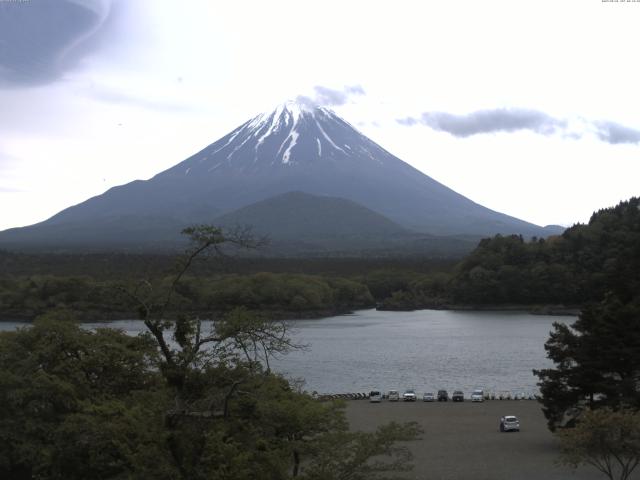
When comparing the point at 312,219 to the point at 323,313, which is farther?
the point at 312,219

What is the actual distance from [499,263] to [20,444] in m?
51.2

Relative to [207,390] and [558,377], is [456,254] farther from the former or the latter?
[207,390]

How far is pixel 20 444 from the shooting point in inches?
385

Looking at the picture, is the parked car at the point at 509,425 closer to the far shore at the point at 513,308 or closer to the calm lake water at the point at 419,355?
the calm lake water at the point at 419,355

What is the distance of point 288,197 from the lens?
397ft

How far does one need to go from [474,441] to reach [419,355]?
1505 cm

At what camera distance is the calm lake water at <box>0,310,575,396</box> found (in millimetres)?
23047

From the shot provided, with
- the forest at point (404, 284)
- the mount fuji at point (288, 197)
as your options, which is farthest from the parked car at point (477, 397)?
the mount fuji at point (288, 197)

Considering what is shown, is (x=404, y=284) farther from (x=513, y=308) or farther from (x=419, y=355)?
(x=419, y=355)

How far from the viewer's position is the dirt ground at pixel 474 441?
38.6ft

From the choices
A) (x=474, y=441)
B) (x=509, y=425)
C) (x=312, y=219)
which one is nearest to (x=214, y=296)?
(x=509, y=425)

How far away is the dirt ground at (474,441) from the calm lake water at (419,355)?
8.97 feet

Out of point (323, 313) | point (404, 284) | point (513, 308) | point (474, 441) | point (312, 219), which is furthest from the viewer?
point (312, 219)

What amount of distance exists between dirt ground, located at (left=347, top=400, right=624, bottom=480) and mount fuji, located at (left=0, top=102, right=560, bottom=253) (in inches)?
3422
